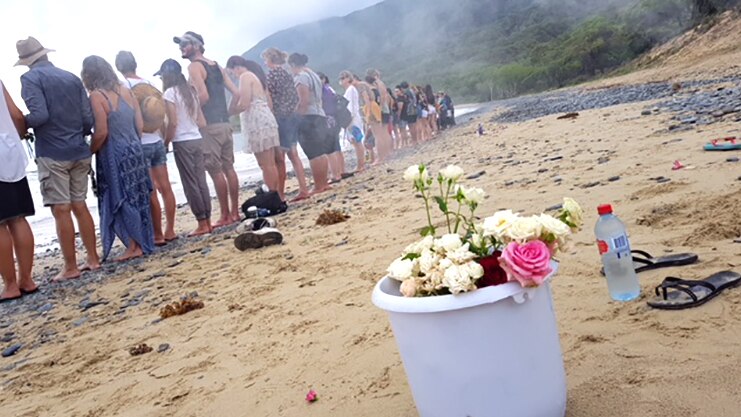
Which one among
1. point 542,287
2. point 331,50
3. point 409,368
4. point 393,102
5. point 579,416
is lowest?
point 579,416

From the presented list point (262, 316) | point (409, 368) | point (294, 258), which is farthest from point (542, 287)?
point (294, 258)

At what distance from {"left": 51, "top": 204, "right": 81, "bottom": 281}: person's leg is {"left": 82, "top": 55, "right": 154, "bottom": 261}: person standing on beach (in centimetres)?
43

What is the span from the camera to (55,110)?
4977mm

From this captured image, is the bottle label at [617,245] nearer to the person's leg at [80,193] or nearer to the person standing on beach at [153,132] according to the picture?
the person's leg at [80,193]

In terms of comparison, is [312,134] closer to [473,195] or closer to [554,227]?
[473,195]

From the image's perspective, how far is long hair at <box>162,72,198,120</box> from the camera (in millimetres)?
6324

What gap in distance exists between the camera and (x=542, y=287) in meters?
1.67

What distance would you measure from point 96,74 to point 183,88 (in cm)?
106

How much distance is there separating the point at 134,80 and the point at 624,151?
5.18m

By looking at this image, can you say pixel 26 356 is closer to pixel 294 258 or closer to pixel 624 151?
pixel 294 258

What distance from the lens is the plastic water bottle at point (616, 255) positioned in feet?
7.77

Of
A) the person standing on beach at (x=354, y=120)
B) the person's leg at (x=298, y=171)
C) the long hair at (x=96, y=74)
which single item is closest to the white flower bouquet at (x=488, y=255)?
the long hair at (x=96, y=74)

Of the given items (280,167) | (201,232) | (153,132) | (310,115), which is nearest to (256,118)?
(280,167)

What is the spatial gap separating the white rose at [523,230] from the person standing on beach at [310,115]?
6.43 m
